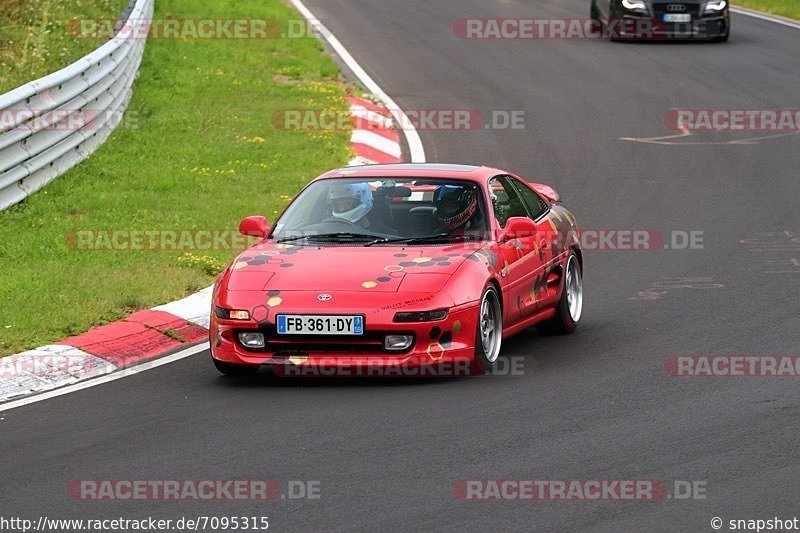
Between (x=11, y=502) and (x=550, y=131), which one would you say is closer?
(x=11, y=502)

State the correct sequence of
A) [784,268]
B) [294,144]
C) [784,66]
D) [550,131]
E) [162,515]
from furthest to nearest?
[784,66], [550,131], [294,144], [784,268], [162,515]

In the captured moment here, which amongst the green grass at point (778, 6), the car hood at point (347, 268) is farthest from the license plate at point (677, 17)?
the car hood at point (347, 268)

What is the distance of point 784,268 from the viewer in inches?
522

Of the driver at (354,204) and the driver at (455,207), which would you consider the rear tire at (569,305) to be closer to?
the driver at (455,207)

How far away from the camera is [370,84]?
924 inches

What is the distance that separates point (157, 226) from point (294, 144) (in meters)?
5.02

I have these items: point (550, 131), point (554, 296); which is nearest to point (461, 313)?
point (554, 296)

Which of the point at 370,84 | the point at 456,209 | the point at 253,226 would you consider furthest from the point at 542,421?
the point at 370,84

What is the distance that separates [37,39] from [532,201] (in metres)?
10.6

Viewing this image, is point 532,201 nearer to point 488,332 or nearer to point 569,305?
point 569,305

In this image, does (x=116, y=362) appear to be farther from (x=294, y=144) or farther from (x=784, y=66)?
(x=784, y=66)

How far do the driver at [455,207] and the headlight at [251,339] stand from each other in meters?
1.66

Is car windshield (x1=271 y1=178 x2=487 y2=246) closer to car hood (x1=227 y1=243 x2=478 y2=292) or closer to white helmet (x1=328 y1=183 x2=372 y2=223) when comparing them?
white helmet (x1=328 y1=183 x2=372 y2=223)

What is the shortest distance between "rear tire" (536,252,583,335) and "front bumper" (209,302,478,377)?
1.85 m
